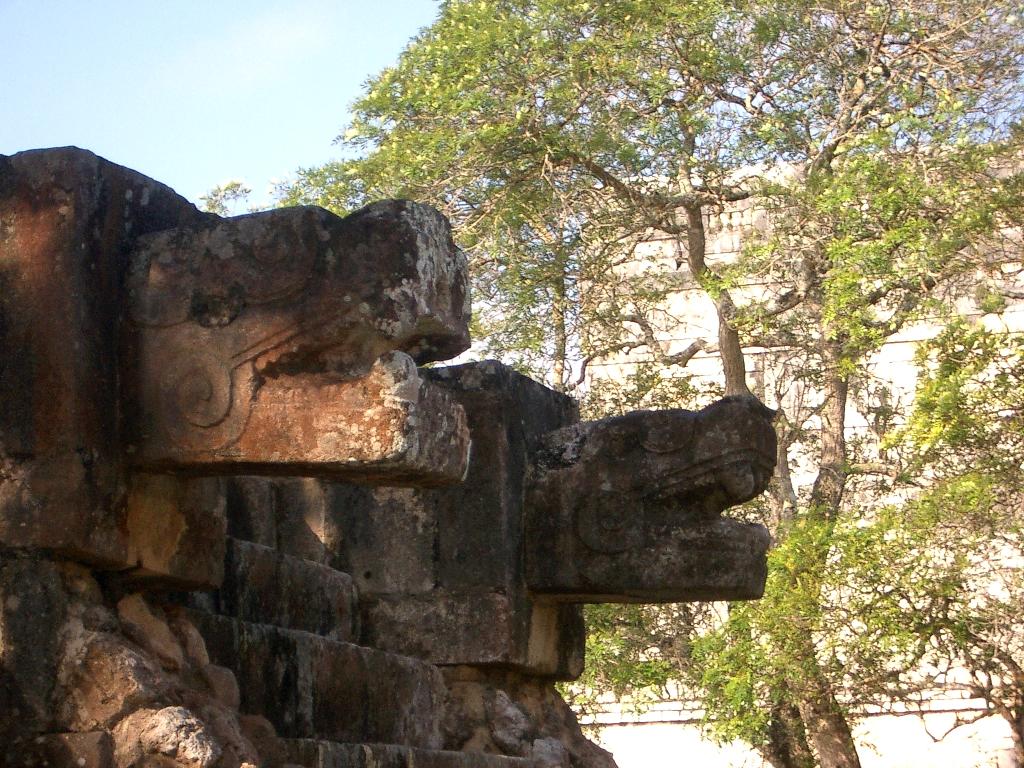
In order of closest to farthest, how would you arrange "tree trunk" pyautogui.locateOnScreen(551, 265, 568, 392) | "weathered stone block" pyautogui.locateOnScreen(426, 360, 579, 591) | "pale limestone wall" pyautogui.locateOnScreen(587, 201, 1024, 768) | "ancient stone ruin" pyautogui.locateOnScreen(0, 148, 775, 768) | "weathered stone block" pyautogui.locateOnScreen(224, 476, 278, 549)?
"ancient stone ruin" pyautogui.locateOnScreen(0, 148, 775, 768)
"weathered stone block" pyautogui.locateOnScreen(224, 476, 278, 549)
"weathered stone block" pyautogui.locateOnScreen(426, 360, 579, 591)
"tree trunk" pyautogui.locateOnScreen(551, 265, 568, 392)
"pale limestone wall" pyautogui.locateOnScreen(587, 201, 1024, 768)

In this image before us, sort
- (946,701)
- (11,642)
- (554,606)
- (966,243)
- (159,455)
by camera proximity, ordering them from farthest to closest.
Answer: (946,701) < (966,243) < (554,606) < (159,455) < (11,642)

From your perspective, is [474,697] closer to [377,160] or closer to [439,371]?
[439,371]

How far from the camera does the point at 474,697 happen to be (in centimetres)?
531

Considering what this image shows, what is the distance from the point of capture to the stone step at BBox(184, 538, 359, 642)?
4.25 metres

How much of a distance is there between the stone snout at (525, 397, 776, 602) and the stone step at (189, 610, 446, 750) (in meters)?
0.77

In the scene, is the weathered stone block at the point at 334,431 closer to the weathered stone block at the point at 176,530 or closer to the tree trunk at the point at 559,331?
the weathered stone block at the point at 176,530

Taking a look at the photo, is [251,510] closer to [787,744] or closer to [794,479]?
[787,744]

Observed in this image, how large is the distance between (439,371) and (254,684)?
189 cm

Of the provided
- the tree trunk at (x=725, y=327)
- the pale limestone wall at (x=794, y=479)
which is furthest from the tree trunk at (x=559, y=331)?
the pale limestone wall at (x=794, y=479)

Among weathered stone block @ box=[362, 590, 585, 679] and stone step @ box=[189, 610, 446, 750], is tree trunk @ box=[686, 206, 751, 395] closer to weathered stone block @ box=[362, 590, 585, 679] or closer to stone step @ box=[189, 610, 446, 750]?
weathered stone block @ box=[362, 590, 585, 679]

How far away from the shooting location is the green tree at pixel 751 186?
12.2m

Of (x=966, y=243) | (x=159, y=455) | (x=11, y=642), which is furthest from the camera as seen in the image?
(x=966, y=243)

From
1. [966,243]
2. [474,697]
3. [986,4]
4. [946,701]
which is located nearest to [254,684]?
[474,697]

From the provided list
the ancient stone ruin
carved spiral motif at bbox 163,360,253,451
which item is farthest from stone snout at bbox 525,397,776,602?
carved spiral motif at bbox 163,360,253,451
